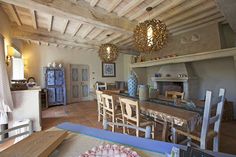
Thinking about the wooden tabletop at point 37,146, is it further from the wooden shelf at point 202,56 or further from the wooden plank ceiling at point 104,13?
the wooden shelf at point 202,56

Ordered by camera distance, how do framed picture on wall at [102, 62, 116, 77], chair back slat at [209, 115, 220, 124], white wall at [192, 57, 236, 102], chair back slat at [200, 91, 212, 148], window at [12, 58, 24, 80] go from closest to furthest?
1. chair back slat at [200, 91, 212, 148]
2. chair back slat at [209, 115, 220, 124]
3. white wall at [192, 57, 236, 102]
4. window at [12, 58, 24, 80]
5. framed picture on wall at [102, 62, 116, 77]

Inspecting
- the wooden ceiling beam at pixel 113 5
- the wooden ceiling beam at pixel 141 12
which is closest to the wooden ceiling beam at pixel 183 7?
the wooden ceiling beam at pixel 141 12

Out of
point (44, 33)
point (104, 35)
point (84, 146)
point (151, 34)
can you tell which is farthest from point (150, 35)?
point (44, 33)

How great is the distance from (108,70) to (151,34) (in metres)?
5.81

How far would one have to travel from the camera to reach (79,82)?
23.4ft

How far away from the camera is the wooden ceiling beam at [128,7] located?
2786 millimetres

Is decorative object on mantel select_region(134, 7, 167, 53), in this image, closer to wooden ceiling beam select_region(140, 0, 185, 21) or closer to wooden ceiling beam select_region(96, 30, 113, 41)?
wooden ceiling beam select_region(140, 0, 185, 21)

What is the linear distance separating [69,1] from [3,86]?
1.98 metres

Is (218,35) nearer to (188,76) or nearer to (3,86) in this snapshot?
(188,76)

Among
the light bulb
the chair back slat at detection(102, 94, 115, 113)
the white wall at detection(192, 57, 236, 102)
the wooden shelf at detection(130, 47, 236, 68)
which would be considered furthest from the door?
the light bulb

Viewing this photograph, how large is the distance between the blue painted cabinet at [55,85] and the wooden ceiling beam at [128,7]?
390 centimetres

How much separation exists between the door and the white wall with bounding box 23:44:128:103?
210 mm

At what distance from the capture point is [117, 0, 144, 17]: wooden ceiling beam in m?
2.79

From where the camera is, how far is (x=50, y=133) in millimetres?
961
